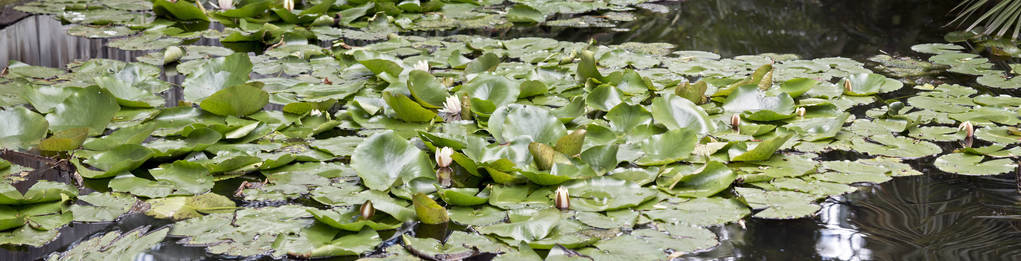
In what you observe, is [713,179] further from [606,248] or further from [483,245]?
[483,245]

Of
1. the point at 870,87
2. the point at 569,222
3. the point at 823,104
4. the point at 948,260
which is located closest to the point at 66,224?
the point at 569,222

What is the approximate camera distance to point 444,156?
195 centimetres

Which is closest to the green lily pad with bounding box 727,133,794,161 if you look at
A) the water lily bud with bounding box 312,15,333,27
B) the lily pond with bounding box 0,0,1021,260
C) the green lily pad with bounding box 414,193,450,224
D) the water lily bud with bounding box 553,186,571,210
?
the lily pond with bounding box 0,0,1021,260

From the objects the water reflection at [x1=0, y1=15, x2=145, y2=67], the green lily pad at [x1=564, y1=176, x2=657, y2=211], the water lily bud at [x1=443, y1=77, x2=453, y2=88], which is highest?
the green lily pad at [x1=564, y1=176, x2=657, y2=211]

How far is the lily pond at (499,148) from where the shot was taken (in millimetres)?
1621

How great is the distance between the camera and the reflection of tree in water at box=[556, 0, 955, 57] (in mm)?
3514

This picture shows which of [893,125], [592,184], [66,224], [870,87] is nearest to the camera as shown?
[66,224]

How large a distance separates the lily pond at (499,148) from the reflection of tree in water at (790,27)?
0.04 metres

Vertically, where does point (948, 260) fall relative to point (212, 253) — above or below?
above

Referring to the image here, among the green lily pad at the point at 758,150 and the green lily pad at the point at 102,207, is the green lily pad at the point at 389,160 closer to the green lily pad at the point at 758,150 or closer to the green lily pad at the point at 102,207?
the green lily pad at the point at 102,207

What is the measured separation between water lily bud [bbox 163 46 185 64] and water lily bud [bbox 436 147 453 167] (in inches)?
58.9

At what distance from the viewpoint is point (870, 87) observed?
272cm

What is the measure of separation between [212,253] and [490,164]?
1.95ft

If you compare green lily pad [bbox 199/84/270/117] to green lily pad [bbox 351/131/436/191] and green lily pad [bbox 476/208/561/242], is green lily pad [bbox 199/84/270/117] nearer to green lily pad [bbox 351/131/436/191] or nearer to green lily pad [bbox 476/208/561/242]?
green lily pad [bbox 351/131/436/191]
